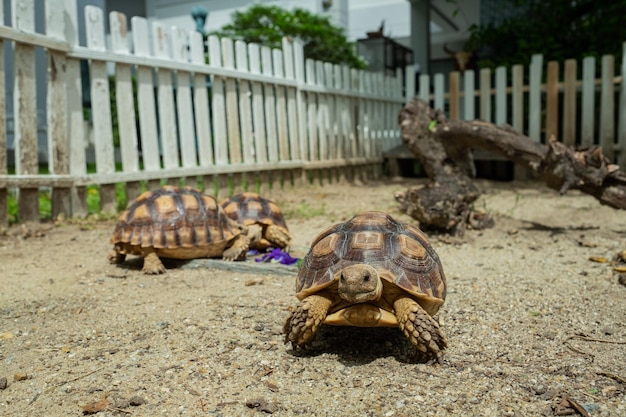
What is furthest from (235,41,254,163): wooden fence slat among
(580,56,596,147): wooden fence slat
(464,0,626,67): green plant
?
(464,0,626,67): green plant

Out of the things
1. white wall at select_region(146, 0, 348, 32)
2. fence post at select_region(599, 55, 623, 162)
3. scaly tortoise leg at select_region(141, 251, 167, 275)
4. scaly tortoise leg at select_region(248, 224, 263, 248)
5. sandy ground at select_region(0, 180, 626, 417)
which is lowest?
sandy ground at select_region(0, 180, 626, 417)

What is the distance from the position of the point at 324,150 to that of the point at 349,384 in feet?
22.5

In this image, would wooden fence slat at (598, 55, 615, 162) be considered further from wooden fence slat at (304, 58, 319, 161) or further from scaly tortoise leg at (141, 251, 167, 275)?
scaly tortoise leg at (141, 251, 167, 275)

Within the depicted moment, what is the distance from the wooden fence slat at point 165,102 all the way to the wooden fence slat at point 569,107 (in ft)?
20.0

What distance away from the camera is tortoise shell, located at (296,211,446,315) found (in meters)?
2.42

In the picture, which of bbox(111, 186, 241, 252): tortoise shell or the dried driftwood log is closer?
bbox(111, 186, 241, 252): tortoise shell

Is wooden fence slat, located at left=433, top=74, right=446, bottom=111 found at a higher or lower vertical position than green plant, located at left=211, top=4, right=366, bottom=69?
lower

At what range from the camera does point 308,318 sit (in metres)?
2.41

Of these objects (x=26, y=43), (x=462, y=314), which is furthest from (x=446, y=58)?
(x=462, y=314)

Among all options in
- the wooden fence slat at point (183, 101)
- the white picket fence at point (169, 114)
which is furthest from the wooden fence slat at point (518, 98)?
the wooden fence slat at point (183, 101)

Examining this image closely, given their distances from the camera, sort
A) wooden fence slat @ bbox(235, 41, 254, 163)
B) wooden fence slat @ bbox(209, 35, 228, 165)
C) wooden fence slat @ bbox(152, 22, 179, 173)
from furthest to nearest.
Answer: wooden fence slat @ bbox(235, 41, 254, 163) < wooden fence slat @ bbox(209, 35, 228, 165) < wooden fence slat @ bbox(152, 22, 179, 173)

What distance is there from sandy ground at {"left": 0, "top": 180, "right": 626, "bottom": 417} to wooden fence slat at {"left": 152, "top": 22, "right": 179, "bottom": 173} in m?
1.96

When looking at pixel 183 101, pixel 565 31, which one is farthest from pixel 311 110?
pixel 565 31

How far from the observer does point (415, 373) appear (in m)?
2.33
